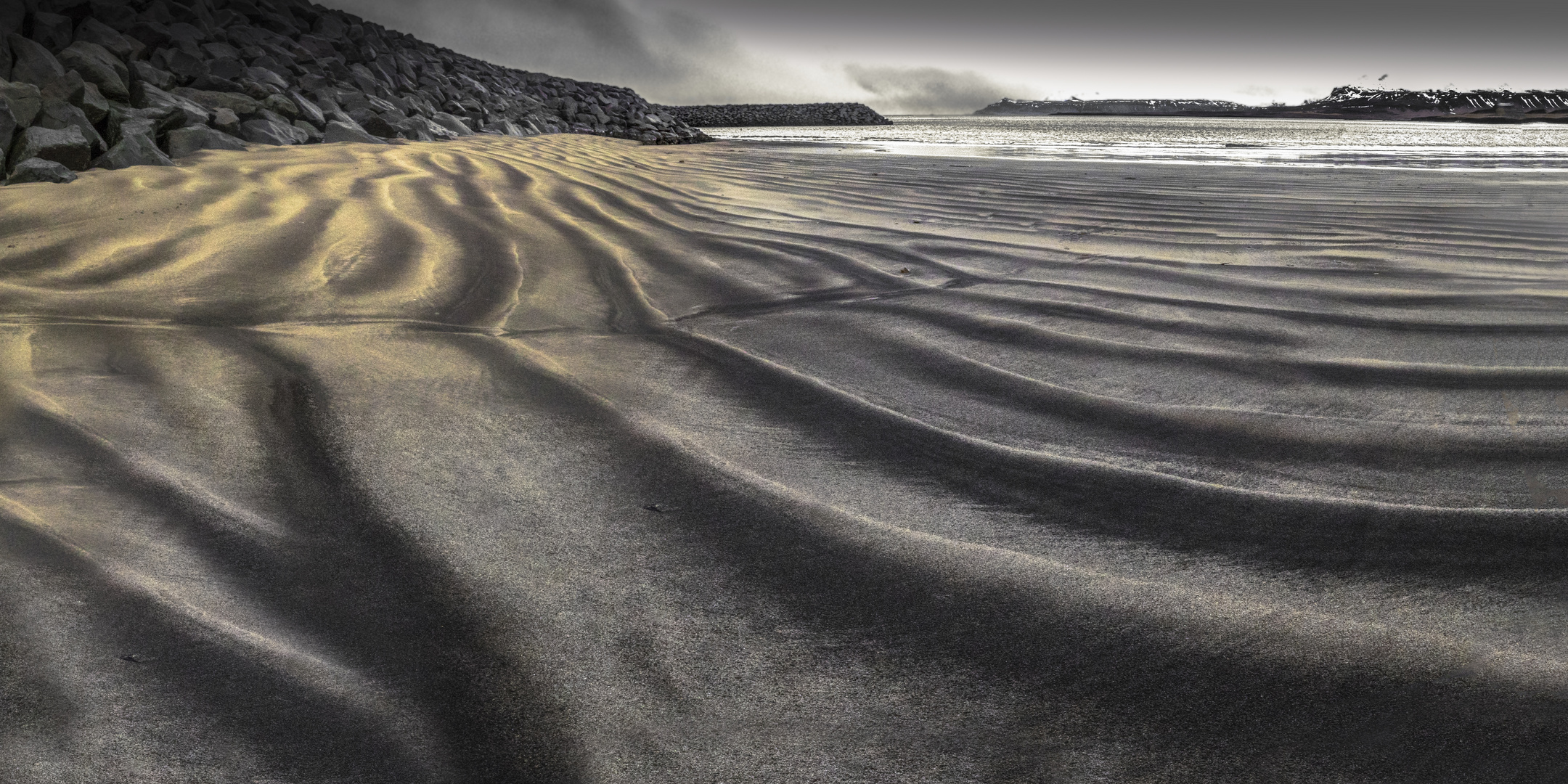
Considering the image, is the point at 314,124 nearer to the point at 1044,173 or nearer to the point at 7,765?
the point at 1044,173

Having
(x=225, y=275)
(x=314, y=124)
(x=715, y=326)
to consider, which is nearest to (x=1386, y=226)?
(x=715, y=326)

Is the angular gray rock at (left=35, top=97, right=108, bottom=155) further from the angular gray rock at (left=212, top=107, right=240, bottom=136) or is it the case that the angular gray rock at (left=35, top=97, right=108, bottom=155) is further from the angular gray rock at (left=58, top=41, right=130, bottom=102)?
the angular gray rock at (left=212, top=107, right=240, bottom=136)

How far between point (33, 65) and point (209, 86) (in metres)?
1.95

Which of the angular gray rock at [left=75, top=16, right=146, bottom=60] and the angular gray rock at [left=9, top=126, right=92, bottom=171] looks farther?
the angular gray rock at [left=75, top=16, right=146, bottom=60]

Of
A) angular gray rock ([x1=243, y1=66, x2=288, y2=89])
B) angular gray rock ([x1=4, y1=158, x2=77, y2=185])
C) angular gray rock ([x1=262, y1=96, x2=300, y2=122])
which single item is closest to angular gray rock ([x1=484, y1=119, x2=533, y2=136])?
angular gray rock ([x1=243, y1=66, x2=288, y2=89])

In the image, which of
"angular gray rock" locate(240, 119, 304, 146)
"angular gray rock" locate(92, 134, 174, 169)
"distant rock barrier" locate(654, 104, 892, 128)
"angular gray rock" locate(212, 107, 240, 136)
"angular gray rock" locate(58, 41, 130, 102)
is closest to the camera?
"angular gray rock" locate(92, 134, 174, 169)

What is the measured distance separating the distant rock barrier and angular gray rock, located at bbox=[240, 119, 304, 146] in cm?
3238

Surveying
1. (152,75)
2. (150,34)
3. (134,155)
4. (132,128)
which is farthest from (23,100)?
(150,34)

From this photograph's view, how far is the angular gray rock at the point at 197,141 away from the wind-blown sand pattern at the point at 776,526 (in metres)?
3.05

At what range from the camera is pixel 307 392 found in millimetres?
1556

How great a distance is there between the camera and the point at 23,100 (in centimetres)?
438

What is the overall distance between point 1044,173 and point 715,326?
17.9ft

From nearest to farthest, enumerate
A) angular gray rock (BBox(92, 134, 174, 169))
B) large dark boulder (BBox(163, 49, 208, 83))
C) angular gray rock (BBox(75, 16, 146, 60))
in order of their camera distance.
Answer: angular gray rock (BBox(92, 134, 174, 169)) < angular gray rock (BBox(75, 16, 146, 60)) < large dark boulder (BBox(163, 49, 208, 83))

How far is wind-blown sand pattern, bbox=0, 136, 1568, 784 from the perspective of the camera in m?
0.76
